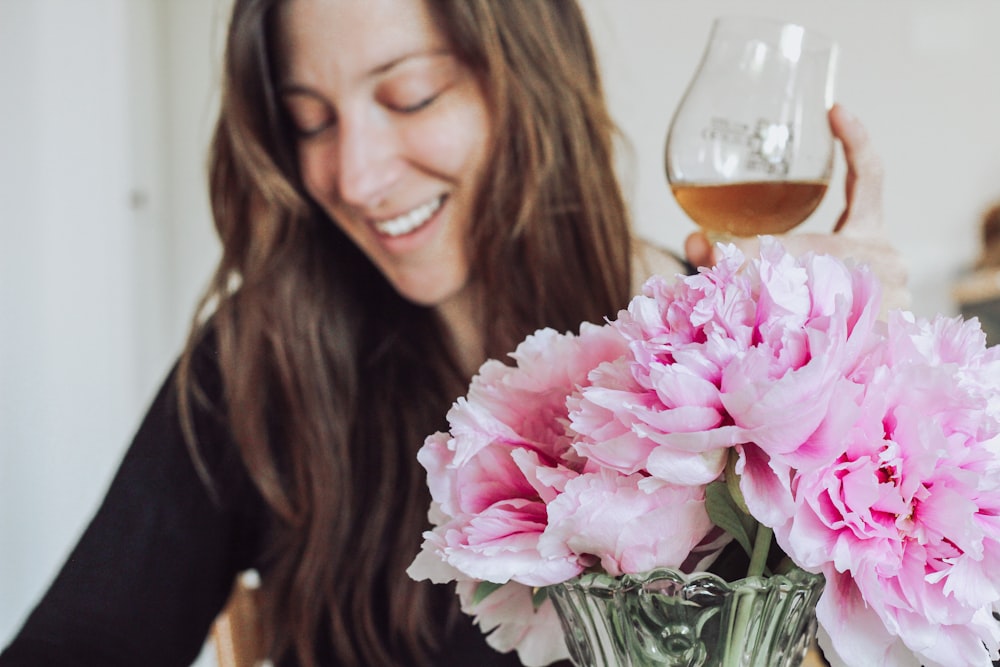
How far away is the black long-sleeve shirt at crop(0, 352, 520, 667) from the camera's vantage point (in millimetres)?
988

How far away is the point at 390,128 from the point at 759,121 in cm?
44

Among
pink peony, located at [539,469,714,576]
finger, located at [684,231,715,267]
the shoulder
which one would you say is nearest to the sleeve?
the shoulder

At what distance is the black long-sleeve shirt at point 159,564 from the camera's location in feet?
3.24

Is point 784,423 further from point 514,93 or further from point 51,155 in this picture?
point 51,155

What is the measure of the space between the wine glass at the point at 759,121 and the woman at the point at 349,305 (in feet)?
1.27

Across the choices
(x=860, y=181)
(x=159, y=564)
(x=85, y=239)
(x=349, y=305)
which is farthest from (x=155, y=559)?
(x=85, y=239)

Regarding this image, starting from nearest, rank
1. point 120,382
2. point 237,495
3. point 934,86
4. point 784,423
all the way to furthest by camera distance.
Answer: point 784,423 → point 237,495 → point 120,382 → point 934,86

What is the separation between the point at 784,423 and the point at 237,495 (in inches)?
37.5

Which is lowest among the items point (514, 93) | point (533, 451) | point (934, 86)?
point (934, 86)

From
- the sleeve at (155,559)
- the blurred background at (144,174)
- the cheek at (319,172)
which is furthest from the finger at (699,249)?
the blurred background at (144,174)

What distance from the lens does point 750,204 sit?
65 cm

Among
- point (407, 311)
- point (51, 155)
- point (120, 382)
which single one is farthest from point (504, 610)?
point (120, 382)

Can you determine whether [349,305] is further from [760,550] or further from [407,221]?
[760,550]

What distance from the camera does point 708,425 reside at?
34cm
